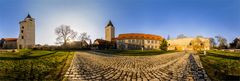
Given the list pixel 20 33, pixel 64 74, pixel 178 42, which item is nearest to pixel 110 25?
pixel 178 42

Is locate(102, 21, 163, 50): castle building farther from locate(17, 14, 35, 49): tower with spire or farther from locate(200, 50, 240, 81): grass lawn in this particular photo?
locate(200, 50, 240, 81): grass lawn

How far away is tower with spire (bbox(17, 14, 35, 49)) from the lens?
6444 centimetres

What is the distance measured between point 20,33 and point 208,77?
61.8 metres

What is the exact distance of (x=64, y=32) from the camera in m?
74.0

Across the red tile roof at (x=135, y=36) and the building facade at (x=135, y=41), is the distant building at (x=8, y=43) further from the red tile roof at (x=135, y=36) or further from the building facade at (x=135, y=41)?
the red tile roof at (x=135, y=36)

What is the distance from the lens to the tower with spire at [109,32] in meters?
101

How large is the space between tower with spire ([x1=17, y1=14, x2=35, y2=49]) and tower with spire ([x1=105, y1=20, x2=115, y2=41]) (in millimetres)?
38977

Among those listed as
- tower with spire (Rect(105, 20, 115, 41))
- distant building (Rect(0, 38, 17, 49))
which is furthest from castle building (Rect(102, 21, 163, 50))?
distant building (Rect(0, 38, 17, 49))

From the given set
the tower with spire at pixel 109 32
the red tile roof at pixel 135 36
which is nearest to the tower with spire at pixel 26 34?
the red tile roof at pixel 135 36

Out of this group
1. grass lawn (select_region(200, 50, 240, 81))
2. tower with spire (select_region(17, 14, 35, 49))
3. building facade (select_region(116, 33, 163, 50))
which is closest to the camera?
grass lawn (select_region(200, 50, 240, 81))

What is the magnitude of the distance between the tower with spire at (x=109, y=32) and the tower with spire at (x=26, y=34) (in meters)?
39.0

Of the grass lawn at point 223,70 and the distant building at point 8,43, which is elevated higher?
the distant building at point 8,43

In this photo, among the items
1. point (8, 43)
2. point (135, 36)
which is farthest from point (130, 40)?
point (8, 43)

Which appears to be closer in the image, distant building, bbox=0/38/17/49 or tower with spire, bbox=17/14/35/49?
tower with spire, bbox=17/14/35/49
